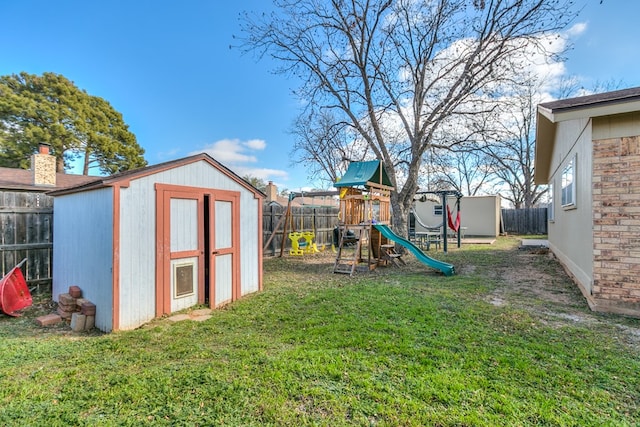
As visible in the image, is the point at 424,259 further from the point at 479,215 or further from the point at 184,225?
the point at 479,215

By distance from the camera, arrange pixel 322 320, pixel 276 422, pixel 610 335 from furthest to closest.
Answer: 1. pixel 322 320
2. pixel 610 335
3. pixel 276 422

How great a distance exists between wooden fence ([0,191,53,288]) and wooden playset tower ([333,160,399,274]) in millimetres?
5758

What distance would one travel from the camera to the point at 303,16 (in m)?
9.71

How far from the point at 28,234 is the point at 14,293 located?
1159 millimetres

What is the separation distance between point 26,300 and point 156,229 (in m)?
2.65

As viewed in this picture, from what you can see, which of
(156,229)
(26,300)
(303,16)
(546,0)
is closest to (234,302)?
(156,229)

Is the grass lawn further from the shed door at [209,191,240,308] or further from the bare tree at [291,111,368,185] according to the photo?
the bare tree at [291,111,368,185]

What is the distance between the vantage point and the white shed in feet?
12.5

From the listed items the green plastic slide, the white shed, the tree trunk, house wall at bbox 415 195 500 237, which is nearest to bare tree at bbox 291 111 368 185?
house wall at bbox 415 195 500 237

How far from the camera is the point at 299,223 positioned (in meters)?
12.0

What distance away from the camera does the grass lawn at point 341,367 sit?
204cm

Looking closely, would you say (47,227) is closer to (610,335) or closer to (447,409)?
(447,409)

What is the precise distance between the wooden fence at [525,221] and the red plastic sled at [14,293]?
21.9 metres

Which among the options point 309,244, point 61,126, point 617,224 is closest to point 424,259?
point 617,224
